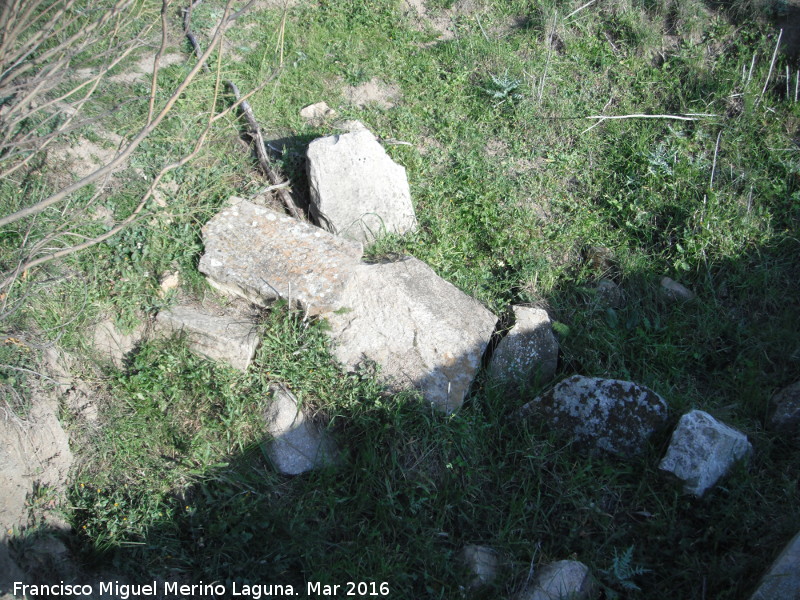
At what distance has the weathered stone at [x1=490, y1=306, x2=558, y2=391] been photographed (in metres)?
4.07

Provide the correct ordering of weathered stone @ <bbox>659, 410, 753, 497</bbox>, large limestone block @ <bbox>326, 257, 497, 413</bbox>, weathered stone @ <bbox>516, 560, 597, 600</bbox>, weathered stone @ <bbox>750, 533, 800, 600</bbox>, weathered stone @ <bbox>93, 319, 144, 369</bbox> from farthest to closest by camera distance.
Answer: large limestone block @ <bbox>326, 257, 497, 413</bbox>, weathered stone @ <bbox>93, 319, 144, 369</bbox>, weathered stone @ <bbox>659, 410, 753, 497</bbox>, weathered stone @ <bbox>516, 560, 597, 600</bbox>, weathered stone @ <bbox>750, 533, 800, 600</bbox>

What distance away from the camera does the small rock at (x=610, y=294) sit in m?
4.58

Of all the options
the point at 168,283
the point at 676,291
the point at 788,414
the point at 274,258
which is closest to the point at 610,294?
the point at 676,291

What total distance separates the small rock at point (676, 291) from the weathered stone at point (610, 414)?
45.5 inches

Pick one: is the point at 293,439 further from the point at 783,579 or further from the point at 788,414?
the point at 788,414

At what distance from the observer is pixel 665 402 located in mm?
3701

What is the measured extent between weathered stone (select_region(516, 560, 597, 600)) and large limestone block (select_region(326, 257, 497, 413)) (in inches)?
44.2

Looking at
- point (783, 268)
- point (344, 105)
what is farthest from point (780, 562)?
point (344, 105)

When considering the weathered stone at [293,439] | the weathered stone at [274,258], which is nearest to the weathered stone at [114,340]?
the weathered stone at [274,258]

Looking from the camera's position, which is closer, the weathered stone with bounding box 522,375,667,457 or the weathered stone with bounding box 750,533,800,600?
the weathered stone with bounding box 750,533,800,600

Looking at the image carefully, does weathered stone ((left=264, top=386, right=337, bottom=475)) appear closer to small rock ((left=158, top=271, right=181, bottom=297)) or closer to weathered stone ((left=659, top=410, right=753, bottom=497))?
small rock ((left=158, top=271, right=181, bottom=297))

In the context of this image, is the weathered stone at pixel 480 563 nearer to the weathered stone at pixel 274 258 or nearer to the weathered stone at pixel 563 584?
the weathered stone at pixel 563 584

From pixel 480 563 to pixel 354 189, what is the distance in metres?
2.72

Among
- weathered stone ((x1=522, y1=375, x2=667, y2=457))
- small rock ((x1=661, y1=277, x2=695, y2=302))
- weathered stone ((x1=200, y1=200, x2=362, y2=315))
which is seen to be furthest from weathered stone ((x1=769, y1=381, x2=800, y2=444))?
weathered stone ((x1=200, y1=200, x2=362, y2=315))
